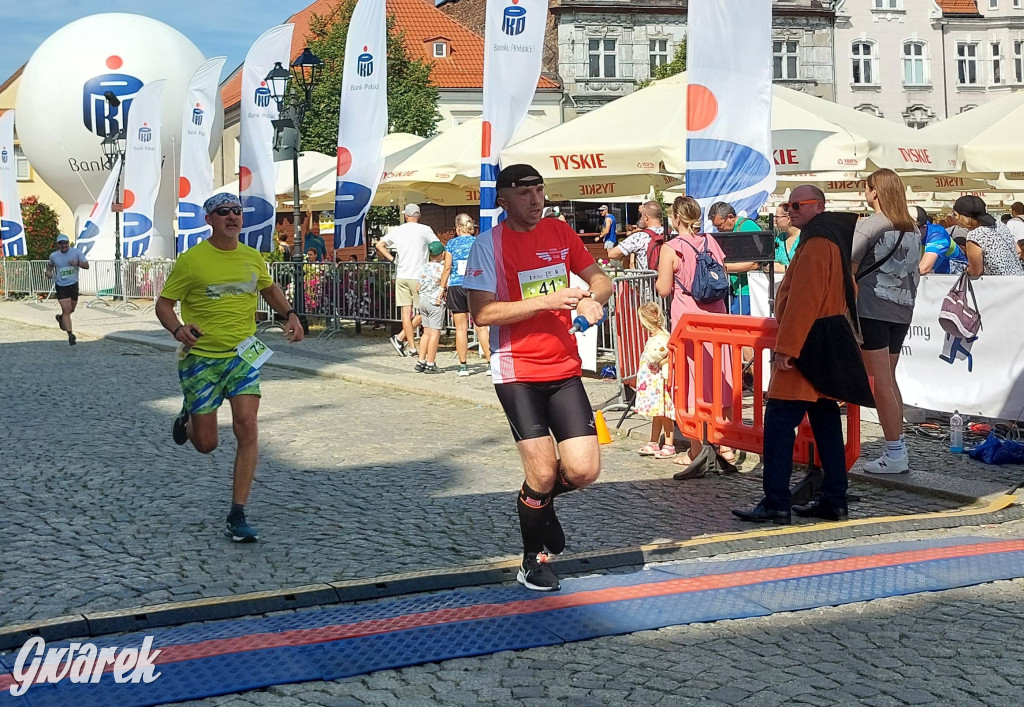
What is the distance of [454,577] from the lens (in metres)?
5.77

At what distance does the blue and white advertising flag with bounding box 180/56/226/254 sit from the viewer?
2305cm

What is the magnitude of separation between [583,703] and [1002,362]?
6.69 metres

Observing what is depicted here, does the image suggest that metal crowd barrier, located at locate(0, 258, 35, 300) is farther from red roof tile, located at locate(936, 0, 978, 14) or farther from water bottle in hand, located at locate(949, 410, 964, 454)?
red roof tile, located at locate(936, 0, 978, 14)

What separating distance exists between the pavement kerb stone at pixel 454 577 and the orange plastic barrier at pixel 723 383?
0.84 m

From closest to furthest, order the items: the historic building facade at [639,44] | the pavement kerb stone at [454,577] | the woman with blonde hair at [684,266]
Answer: the pavement kerb stone at [454,577] → the woman with blonde hair at [684,266] → the historic building facade at [639,44]

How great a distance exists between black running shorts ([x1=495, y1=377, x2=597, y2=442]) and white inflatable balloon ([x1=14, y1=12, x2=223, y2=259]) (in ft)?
111

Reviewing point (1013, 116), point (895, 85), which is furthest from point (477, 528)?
point (895, 85)

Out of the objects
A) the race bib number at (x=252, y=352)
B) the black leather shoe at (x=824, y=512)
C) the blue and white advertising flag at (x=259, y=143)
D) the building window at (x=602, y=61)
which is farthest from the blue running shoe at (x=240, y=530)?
the building window at (x=602, y=61)

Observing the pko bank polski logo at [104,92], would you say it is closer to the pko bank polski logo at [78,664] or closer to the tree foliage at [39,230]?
the tree foliage at [39,230]

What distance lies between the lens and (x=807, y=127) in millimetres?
13484

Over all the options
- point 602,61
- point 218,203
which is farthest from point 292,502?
point 602,61

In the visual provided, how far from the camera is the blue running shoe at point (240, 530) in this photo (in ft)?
21.8

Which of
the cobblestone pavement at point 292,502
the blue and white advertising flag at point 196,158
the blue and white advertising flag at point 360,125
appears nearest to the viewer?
the cobblestone pavement at point 292,502

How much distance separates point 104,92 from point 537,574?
118 feet
